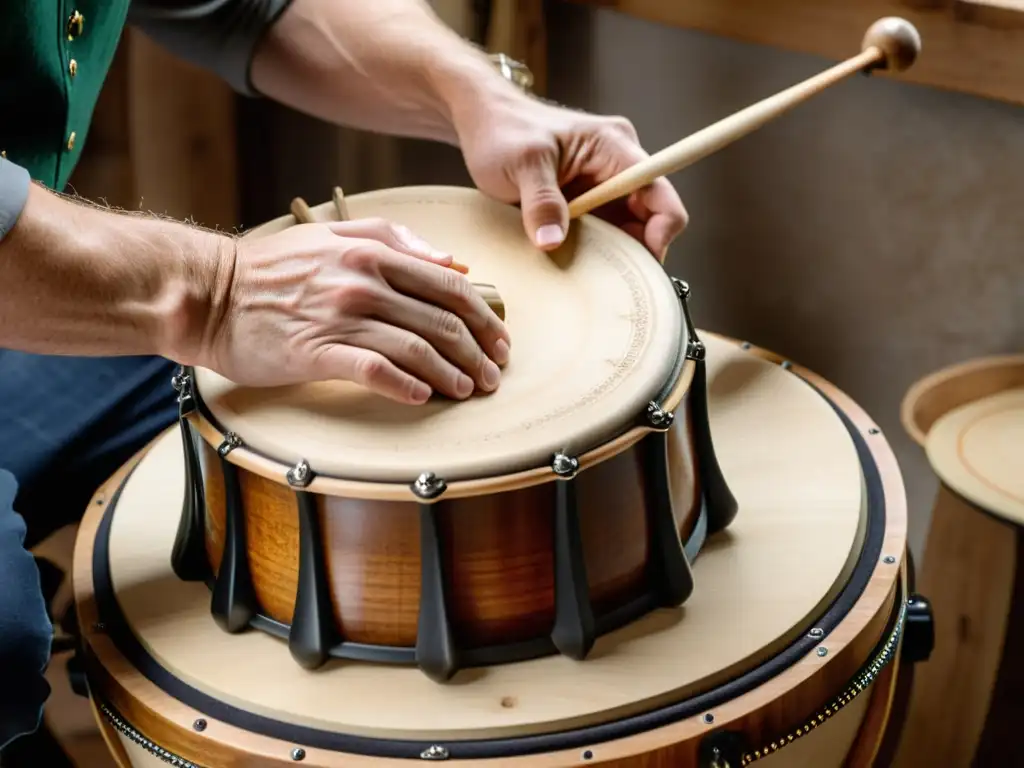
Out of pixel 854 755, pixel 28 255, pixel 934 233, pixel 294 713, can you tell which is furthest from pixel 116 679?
pixel 934 233

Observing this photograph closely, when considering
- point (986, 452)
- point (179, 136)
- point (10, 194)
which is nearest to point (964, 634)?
point (986, 452)

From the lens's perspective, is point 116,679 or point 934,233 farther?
point 934,233

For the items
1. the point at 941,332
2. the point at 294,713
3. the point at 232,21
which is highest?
the point at 232,21

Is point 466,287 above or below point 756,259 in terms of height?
above

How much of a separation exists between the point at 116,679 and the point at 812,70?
113 centimetres

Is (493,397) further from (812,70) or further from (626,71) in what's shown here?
(626,71)

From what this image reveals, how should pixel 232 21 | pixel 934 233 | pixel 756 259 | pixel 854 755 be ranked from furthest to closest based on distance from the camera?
pixel 756 259, pixel 934 233, pixel 232 21, pixel 854 755

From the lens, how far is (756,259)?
160 cm

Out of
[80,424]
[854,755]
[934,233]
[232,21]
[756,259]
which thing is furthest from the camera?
[756,259]

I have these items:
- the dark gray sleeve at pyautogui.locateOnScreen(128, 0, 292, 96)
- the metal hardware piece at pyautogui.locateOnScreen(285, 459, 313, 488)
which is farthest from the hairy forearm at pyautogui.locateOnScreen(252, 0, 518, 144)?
the metal hardware piece at pyautogui.locateOnScreen(285, 459, 313, 488)

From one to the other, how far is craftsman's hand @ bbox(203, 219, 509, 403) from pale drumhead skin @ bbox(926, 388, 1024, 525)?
53cm

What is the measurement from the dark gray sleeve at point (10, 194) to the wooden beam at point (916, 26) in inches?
38.0

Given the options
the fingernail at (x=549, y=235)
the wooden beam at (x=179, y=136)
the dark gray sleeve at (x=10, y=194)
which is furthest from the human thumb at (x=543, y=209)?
the wooden beam at (x=179, y=136)

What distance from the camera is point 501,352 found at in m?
0.75
